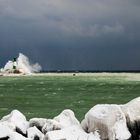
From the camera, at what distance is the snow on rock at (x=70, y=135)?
75.7ft

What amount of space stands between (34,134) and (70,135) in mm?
1748

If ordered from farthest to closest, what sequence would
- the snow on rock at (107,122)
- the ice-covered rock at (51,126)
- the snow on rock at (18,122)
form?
the snow on rock at (18,122), the ice-covered rock at (51,126), the snow on rock at (107,122)

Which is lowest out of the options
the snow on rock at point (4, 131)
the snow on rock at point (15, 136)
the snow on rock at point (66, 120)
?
the snow on rock at point (15, 136)

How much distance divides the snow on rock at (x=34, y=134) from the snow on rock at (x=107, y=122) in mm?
2055

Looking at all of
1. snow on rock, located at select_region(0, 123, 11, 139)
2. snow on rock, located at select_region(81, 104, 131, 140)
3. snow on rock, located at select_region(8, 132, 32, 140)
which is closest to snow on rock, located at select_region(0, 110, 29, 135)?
snow on rock, located at select_region(0, 123, 11, 139)

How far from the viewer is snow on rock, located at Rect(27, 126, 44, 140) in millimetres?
24263

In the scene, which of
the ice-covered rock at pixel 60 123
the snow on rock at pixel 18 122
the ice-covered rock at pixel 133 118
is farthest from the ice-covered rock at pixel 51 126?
the ice-covered rock at pixel 133 118

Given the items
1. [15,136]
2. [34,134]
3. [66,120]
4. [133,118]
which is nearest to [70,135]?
[34,134]

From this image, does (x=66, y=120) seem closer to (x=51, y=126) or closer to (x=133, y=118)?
(x=51, y=126)

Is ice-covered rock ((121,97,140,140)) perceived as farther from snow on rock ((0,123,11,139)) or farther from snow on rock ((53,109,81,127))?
snow on rock ((0,123,11,139))

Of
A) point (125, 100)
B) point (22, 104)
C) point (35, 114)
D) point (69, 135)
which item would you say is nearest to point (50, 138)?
point (69, 135)

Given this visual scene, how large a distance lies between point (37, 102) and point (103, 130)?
18.4 metres

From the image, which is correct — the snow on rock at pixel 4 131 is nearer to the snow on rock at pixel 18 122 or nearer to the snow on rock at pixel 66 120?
the snow on rock at pixel 18 122

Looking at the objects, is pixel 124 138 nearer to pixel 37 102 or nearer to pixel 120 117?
pixel 120 117
